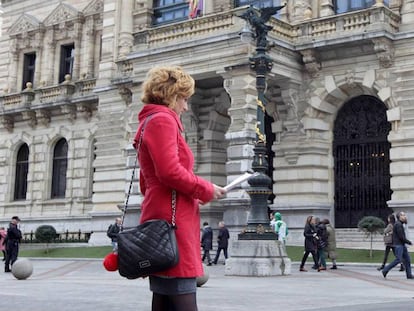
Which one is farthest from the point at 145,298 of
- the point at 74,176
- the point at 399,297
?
the point at 74,176

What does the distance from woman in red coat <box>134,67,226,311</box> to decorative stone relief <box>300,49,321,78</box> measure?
75.2 feet

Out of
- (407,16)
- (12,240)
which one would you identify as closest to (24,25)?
(12,240)

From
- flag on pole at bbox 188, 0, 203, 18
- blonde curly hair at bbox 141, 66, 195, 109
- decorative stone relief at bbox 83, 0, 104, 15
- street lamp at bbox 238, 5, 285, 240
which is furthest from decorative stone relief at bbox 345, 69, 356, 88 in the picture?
blonde curly hair at bbox 141, 66, 195, 109

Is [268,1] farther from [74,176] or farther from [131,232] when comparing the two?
[131,232]

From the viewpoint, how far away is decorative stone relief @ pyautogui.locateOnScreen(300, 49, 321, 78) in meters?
26.8

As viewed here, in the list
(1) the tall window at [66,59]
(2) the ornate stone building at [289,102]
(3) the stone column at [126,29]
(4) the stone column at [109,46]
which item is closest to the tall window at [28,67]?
(1) the tall window at [66,59]

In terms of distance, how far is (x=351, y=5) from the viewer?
27734 mm

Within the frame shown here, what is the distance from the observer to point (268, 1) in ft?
96.2

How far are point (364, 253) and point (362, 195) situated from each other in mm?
4073

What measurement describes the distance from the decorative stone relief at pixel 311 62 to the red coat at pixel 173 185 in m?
23.1

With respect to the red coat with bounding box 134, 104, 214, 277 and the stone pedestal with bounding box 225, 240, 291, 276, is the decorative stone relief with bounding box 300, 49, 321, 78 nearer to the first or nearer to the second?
the stone pedestal with bounding box 225, 240, 291, 276

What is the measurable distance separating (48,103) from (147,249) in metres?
35.2

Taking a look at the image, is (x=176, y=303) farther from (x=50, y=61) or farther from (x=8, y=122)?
(x=8, y=122)

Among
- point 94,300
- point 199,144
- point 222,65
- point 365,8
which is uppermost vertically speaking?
point 365,8
